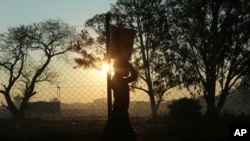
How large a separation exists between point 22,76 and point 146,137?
41780mm

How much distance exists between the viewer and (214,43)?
65.3ft

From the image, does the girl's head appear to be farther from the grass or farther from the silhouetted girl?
the grass

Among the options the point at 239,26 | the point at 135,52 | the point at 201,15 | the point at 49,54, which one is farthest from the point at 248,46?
the point at 49,54

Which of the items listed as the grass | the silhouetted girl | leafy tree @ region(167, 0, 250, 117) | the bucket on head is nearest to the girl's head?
the silhouetted girl

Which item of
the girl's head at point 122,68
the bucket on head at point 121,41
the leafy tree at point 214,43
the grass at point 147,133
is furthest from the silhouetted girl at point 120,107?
the leafy tree at point 214,43

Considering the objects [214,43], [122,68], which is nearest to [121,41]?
[122,68]

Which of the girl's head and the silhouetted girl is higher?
the girl's head

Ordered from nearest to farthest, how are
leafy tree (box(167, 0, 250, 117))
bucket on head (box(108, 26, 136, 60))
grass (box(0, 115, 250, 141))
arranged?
1. bucket on head (box(108, 26, 136, 60))
2. grass (box(0, 115, 250, 141))
3. leafy tree (box(167, 0, 250, 117))

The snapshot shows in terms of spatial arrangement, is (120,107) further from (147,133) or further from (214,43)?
(214,43)

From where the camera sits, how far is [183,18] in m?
21.9

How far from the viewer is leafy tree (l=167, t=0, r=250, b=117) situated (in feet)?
66.4

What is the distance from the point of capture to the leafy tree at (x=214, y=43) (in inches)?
797

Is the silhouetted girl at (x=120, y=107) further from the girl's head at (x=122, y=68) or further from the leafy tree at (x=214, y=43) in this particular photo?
the leafy tree at (x=214, y=43)

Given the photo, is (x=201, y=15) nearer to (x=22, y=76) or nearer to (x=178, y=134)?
(x=178, y=134)
